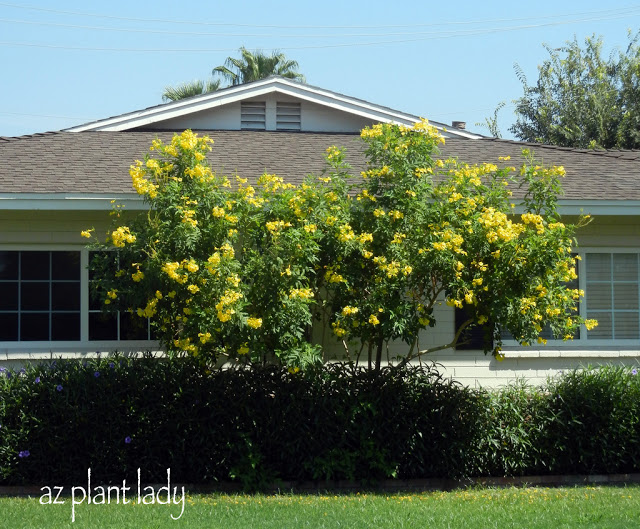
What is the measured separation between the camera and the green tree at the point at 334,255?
310 inches

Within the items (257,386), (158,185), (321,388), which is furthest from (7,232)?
(321,388)

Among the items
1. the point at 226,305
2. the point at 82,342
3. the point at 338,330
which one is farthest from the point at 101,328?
the point at 338,330

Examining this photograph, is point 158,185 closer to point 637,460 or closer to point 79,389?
point 79,389

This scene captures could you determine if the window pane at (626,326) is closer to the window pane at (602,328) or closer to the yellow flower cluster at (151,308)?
the window pane at (602,328)

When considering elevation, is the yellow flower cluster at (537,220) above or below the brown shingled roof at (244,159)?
below

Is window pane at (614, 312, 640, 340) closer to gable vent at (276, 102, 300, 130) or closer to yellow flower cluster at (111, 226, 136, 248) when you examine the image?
gable vent at (276, 102, 300, 130)

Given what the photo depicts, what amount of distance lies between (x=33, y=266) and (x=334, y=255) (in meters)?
3.88

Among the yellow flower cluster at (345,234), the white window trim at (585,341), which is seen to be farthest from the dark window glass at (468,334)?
the yellow flower cluster at (345,234)

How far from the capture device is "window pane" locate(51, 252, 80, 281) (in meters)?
9.99

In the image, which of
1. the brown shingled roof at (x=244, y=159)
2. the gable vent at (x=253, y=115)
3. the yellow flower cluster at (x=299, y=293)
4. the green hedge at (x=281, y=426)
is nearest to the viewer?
the yellow flower cluster at (x=299, y=293)

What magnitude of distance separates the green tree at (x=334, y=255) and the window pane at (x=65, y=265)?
1599 mm

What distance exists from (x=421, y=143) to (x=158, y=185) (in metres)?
2.63

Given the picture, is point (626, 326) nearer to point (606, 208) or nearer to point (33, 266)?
point (606, 208)

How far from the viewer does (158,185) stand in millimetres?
8211
